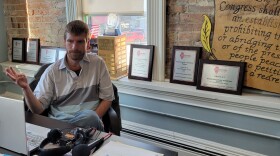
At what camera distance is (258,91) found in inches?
79.7

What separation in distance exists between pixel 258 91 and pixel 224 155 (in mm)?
545

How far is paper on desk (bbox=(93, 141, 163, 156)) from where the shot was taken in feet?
4.18

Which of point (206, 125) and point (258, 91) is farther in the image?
point (206, 125)

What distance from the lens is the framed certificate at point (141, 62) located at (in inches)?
96.0

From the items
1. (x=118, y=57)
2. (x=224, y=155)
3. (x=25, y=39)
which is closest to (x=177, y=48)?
(x=118, y=57)

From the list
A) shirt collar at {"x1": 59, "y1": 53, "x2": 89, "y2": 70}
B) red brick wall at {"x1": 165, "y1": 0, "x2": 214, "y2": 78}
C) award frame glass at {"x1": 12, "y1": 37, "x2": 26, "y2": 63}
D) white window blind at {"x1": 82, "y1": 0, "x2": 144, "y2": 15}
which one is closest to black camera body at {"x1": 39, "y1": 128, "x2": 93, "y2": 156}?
shirt collar at {"x1": 59, "y1": 53, "x2": 89, "y2": 70}

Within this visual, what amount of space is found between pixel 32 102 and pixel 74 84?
0.98 feet

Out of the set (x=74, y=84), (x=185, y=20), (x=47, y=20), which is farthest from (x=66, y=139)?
(x=47, y=20)

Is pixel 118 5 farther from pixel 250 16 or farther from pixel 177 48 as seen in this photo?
pixel 250 16

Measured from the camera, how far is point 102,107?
1998 mm

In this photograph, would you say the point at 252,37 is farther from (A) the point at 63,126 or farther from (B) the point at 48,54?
(B) the point at 48,54

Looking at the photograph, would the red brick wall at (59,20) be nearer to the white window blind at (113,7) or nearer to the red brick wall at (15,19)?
the red brick wall at (15,19)

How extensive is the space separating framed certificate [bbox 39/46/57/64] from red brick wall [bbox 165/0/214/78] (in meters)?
1.36

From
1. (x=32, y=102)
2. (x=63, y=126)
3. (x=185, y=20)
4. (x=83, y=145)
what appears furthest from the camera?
(x=185, y=20)
